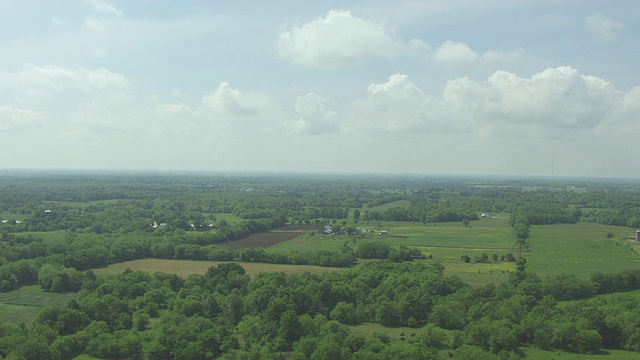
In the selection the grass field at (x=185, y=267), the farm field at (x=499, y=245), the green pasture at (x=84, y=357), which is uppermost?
the farm field at (x=499, y=245)

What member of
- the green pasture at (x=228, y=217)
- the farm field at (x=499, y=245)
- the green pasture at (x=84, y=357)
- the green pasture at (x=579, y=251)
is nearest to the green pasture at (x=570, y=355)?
the farm field at (x=499, y=245)

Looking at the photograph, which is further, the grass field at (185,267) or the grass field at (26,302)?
the grass field at (185,267)

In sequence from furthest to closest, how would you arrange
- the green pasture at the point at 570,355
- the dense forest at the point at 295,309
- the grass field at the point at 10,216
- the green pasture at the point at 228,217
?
the green pasture at the point at 228,217 < the grass field at the point at 10,216 < the green pasture at the point at 570,355 < the dense forest at the point at 295,309

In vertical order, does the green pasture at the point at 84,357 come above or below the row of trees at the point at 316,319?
below

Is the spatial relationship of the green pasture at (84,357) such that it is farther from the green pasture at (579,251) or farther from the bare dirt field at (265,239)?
the green pasture at (579,251)

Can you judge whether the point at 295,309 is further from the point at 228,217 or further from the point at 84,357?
the point at 228,217

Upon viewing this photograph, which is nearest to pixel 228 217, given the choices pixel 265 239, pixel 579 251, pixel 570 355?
pixel 265 239

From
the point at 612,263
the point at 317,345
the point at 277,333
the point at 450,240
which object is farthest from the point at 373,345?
the point at 450,240
